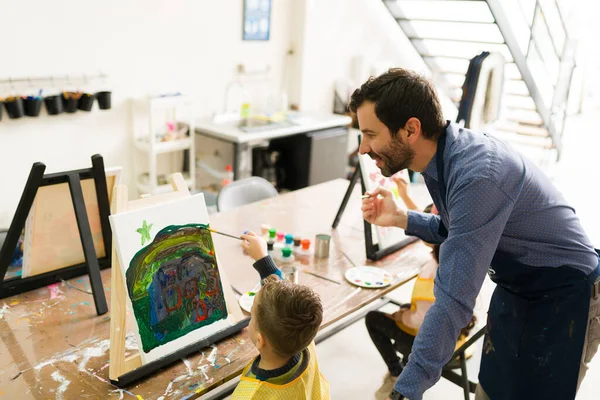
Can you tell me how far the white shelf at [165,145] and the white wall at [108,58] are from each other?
0.14 meters

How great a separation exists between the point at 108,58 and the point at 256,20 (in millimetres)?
1492

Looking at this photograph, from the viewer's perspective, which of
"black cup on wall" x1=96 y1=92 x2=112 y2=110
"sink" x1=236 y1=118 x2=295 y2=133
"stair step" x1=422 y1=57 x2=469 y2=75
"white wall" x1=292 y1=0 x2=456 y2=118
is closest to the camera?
"black cup on wall" x1=96 y1=92 x2=112 y2=110

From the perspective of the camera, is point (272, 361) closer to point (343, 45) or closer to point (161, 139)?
point (161, 139)

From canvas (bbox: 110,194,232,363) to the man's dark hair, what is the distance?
0.66 m

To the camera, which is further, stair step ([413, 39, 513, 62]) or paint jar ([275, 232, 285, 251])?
stair step ([413, 39, 513, 62])

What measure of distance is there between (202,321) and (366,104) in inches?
33.4

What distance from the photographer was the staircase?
17.0ft

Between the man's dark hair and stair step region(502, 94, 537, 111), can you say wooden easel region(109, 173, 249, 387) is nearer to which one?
the man's dark hair

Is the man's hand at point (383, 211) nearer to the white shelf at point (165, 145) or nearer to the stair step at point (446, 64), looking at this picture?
the white shelf at point (165, 145)

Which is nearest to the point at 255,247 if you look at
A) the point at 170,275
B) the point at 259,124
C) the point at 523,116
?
the point at 170,275

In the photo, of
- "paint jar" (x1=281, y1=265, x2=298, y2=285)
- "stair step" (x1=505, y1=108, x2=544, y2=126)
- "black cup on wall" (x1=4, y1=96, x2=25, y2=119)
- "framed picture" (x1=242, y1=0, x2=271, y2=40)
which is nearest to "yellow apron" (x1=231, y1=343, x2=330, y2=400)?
"paint jar" (x1=281, y1=265, x2=298, y2=285)

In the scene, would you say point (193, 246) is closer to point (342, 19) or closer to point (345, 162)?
point (345, 162)

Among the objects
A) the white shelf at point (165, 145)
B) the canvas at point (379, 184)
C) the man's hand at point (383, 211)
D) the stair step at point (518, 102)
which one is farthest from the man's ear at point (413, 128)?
the stair step at point (518, 102)

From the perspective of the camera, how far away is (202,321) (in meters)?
1.67
